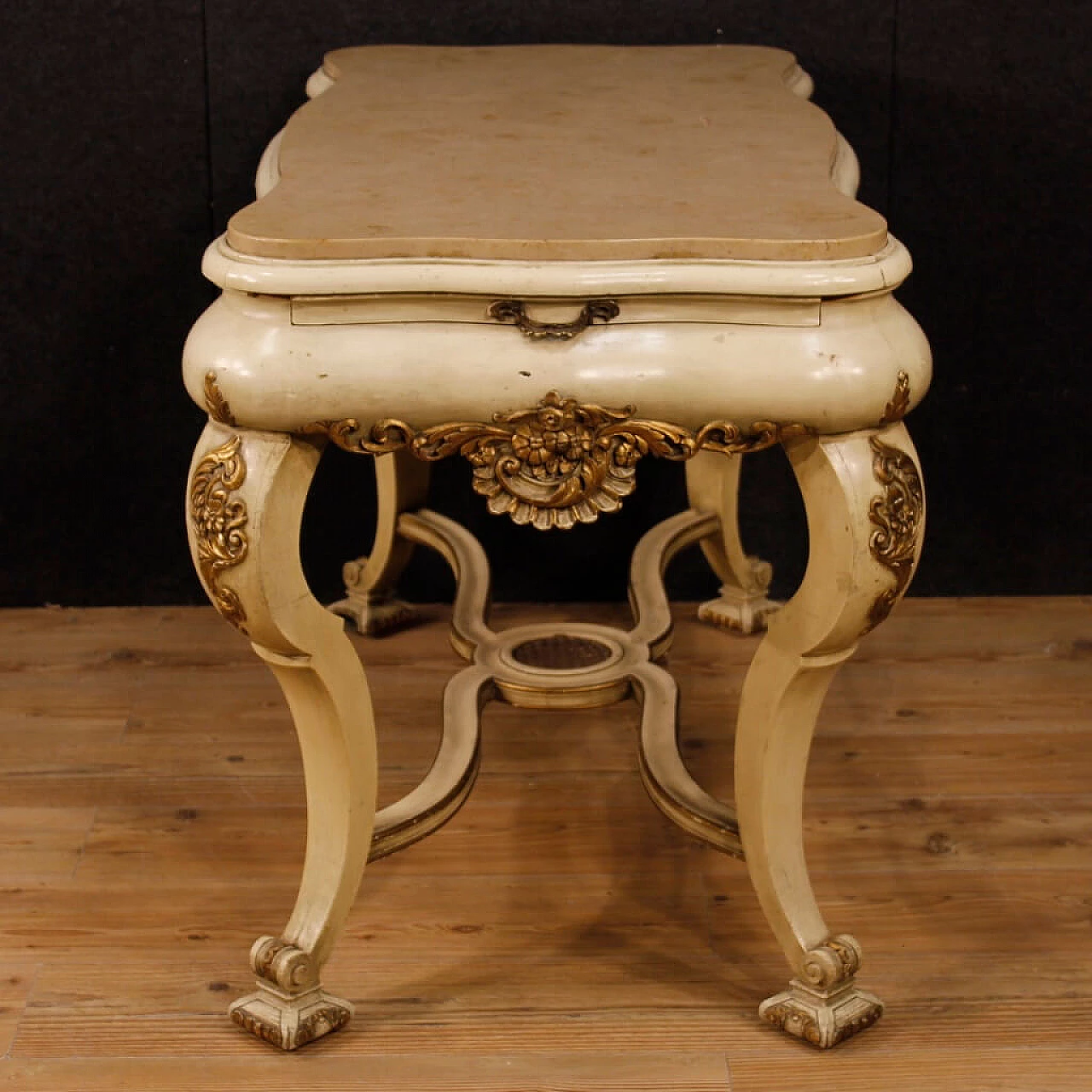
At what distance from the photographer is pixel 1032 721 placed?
7.14ft

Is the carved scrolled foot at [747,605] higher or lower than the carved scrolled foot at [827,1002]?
lower

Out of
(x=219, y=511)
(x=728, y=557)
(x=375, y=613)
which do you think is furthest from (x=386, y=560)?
(x=219, y=511)

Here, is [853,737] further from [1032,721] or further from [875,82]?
[875,82]

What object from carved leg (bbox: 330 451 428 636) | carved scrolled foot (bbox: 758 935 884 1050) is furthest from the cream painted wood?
carved leg (bbox: 330 451 428 636)

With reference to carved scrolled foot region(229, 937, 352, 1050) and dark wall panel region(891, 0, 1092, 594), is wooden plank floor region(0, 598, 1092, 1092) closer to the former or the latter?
carved scrolled foot region(229, 937, 352, 1050)

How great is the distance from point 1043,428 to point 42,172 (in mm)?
1406

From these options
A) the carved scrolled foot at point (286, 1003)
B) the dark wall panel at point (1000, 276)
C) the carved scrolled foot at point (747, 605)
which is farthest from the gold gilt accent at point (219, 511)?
the dark wall panel at point (1000, 276)

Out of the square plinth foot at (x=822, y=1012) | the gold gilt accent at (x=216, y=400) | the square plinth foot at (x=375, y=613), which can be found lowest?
the square plinth foot at (x=375, y=613)

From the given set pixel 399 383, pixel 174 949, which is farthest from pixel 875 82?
pixel 174 949

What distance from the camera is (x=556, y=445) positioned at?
1.38m

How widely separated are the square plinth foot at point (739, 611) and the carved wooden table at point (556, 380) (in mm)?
763

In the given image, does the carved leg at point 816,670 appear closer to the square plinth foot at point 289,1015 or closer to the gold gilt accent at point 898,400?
the gold gilt accent at point 898,400

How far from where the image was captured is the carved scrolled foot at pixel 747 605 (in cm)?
242

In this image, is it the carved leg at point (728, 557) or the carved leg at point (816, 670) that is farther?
the carved leg at point (728, 557)
